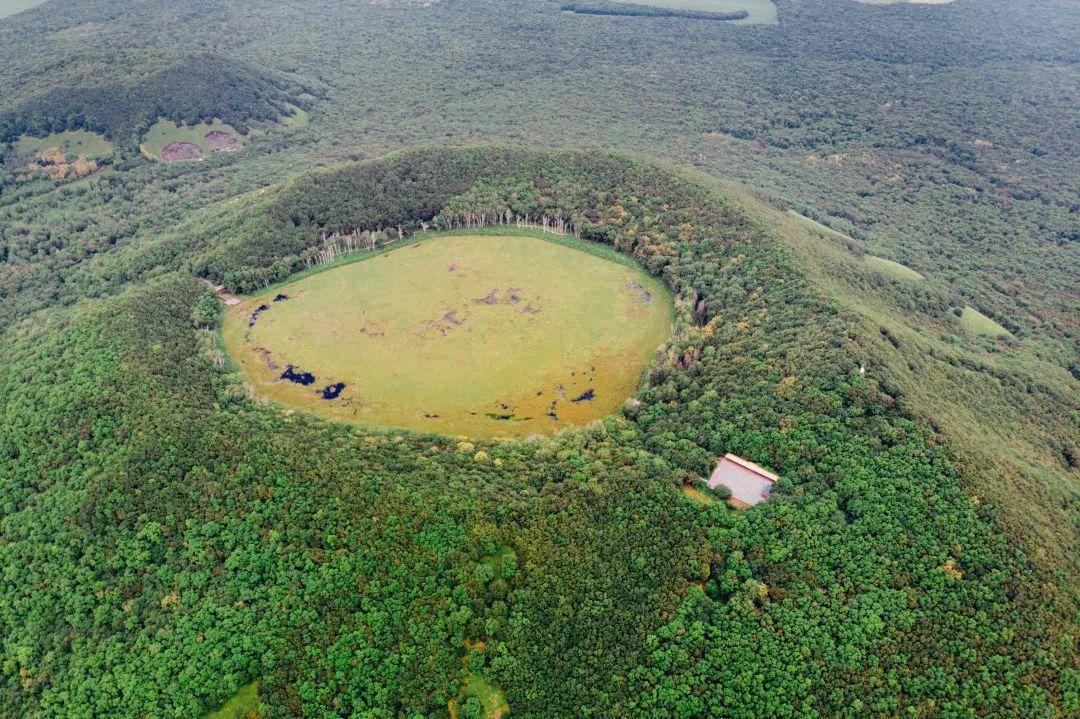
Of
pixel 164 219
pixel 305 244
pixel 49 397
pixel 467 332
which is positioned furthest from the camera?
pixel 164 219

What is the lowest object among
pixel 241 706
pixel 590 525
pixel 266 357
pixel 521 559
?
pixel 241 706

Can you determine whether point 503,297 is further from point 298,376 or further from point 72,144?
point 72,144

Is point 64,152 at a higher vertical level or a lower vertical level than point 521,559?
higher

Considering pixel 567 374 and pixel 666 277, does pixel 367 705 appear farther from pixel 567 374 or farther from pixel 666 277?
pixel 666 277

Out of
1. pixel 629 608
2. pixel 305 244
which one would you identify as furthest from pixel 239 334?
pixel 629 608

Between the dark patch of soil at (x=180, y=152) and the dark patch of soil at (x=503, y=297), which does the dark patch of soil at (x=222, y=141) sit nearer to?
the dark patch of soil at (x=180, y=152)

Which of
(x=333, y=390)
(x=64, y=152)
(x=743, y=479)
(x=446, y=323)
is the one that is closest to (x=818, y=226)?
(x=446, y=323)
